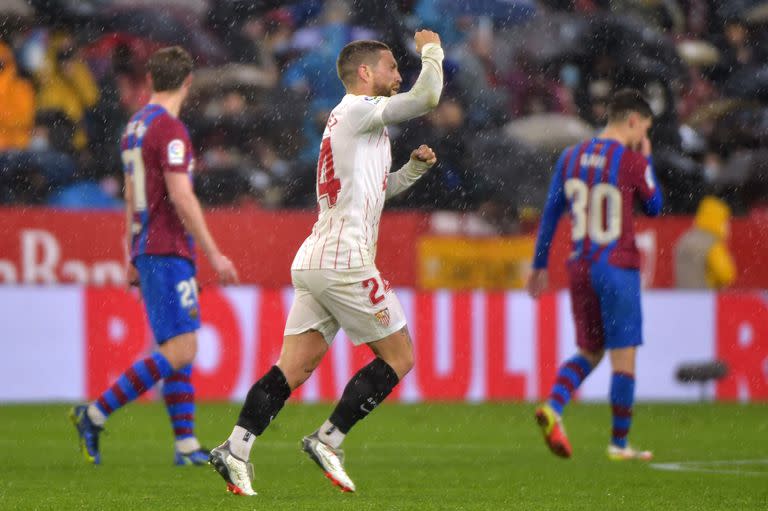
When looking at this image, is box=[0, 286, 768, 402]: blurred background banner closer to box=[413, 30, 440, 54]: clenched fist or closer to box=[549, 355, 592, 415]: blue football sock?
box=[549, 355, 592, 415]: blue football sock

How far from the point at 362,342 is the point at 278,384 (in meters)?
0.37

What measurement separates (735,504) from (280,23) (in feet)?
32.0

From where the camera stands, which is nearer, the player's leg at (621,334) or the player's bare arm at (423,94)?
the player's bare arm at (423,94)

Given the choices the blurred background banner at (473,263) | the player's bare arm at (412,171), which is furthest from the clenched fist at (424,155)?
the blurred background banner at (473,263)

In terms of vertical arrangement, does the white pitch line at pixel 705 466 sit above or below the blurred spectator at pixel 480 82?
below

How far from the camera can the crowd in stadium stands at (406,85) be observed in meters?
13.7

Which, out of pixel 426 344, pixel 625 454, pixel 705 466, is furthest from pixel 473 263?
pixel 705 466

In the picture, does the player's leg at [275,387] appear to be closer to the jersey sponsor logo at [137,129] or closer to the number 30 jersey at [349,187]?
the number 30 jersey at [349,187]

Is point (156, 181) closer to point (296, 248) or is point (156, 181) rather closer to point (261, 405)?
point (261, 405)

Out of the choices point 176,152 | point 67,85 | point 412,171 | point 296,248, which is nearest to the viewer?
point 412,171

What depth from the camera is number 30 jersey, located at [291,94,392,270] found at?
5.98 m

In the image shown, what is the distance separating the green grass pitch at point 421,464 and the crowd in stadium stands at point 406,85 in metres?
2.69

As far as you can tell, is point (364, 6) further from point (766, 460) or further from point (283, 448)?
point (766, 460)

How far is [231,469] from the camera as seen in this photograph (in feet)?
19.4
